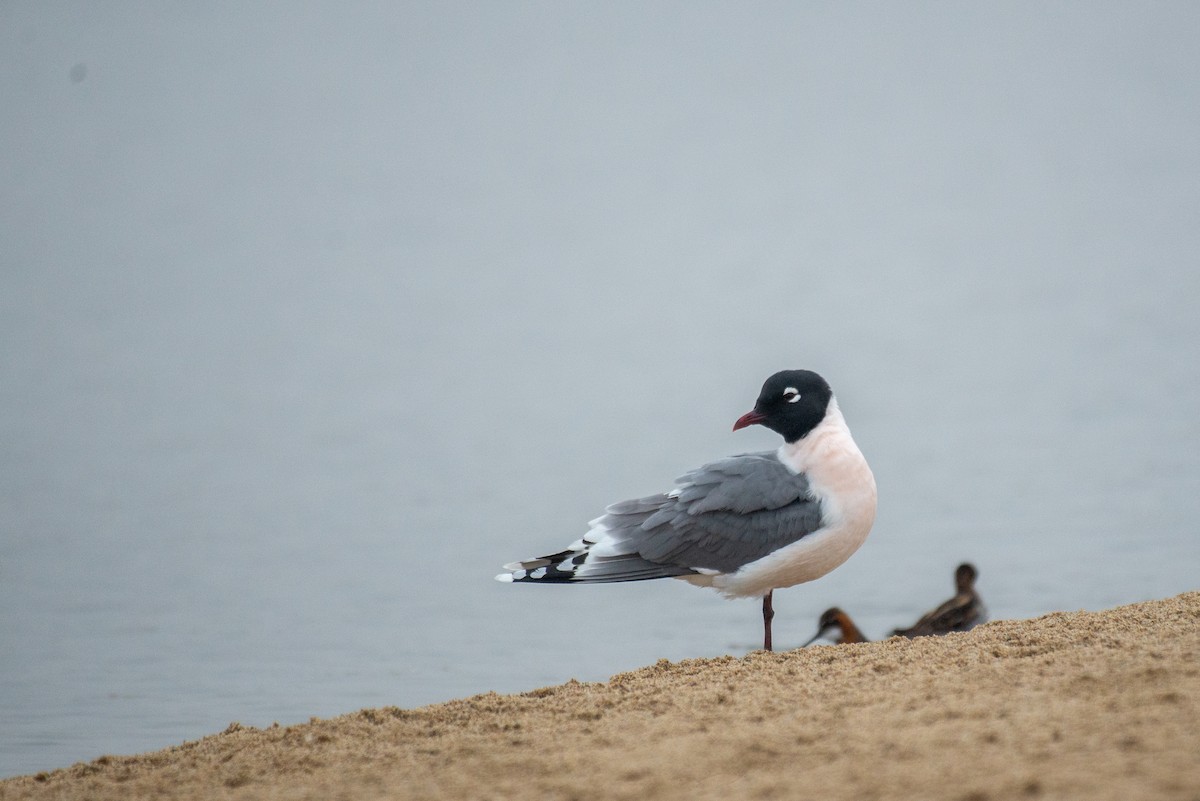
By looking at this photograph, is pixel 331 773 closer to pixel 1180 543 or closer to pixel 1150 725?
pixel 1150 725

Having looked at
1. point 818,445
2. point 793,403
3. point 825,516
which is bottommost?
point 825,516

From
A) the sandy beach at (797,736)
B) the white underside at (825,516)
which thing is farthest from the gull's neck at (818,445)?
the sandy beach at (797,736)

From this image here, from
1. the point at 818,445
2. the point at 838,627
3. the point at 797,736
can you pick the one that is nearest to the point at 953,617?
the point at 838,627

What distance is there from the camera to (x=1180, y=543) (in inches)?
401

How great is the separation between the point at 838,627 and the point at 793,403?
90.1 inches

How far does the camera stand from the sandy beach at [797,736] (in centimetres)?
289

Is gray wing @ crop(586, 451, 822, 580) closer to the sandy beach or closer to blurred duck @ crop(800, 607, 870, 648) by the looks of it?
the sandy beach

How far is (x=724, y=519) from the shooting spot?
5875 mm

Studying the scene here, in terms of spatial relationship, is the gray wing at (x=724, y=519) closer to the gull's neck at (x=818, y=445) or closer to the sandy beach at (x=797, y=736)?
the gull's neck at (x=818, y=445)

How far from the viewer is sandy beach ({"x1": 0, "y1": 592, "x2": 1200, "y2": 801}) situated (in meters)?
2.89

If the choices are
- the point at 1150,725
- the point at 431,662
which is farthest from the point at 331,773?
the point at 431,662

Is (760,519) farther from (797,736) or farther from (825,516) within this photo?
(797,736)

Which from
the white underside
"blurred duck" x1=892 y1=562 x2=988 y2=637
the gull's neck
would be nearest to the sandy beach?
the white underside

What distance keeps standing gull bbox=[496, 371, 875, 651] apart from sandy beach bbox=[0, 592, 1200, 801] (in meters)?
0.98
